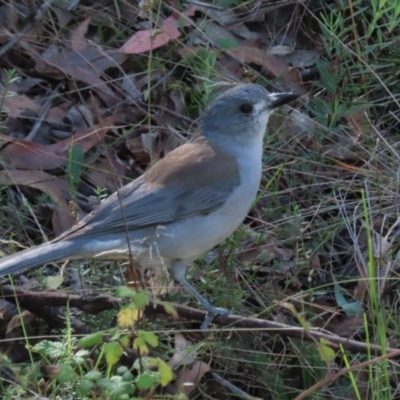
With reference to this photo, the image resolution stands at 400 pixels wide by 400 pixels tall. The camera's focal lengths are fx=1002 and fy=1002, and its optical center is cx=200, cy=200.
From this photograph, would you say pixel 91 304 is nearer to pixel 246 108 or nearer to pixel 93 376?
pixel 93 376

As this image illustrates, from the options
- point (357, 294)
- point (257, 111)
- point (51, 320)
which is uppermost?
point (257, 111)

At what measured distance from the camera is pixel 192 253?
456 centimetres

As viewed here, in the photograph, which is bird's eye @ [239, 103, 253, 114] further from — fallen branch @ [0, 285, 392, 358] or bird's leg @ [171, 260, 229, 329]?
fallen branch @ [0, 285, 392, 358]

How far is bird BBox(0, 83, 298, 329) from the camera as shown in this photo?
14.4 feet

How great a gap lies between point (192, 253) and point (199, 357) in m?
0.48

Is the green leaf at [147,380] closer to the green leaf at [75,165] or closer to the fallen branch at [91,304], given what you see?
the fallen branch at [91,304]

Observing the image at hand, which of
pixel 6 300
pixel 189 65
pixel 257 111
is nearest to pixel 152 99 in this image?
pixel 189 65

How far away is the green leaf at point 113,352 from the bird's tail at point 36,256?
979 mm

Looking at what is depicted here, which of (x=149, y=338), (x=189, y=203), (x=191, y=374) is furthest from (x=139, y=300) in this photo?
(x=189, y=203)

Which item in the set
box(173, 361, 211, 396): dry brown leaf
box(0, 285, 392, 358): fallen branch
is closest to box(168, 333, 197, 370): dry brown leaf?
box(173, 361, 211, 396): dry brown leaf

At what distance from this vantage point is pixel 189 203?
467 centimetres

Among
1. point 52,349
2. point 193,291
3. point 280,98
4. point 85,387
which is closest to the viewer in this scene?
point 85,387

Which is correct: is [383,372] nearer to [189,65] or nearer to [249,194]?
[249,194]

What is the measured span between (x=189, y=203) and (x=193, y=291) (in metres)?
0.43
